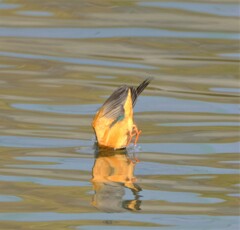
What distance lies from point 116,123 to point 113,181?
73 centimetres

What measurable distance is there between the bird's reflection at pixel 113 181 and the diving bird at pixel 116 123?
0.08m

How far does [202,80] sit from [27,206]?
3.65 metres

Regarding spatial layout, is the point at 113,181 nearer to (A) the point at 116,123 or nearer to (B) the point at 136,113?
(A) the point at 116,123

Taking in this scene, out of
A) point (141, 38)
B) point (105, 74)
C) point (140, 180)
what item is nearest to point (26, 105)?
point (105, 74)

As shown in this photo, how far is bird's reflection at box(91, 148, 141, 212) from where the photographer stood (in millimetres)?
7000

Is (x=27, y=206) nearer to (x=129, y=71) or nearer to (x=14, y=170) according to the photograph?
(x=14, y=170)

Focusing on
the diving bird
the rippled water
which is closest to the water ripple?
the rippled water

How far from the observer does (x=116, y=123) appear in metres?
8.14

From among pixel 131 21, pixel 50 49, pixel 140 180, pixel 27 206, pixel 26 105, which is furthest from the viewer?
pixel 131 21

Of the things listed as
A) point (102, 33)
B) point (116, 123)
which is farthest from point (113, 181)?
point (102, 33)

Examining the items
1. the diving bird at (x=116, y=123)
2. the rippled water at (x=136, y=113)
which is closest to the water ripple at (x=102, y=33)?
the rippled water at (x=136, y=113)

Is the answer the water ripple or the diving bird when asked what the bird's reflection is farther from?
the water ripple

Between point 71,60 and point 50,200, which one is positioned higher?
point 71,60

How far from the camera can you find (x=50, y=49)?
11.2 meters
